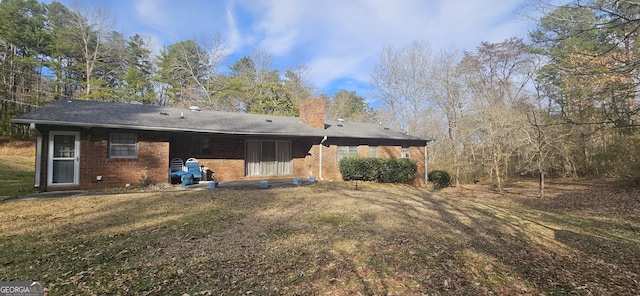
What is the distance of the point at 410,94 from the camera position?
27047mm

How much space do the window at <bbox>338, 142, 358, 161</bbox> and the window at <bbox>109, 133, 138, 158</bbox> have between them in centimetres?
897

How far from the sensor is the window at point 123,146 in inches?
383

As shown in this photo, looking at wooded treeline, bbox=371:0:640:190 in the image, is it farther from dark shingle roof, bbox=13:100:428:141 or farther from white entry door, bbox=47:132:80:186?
white entry door, bbox=47:132:80:186

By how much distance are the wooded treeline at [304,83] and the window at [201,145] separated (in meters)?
12.9

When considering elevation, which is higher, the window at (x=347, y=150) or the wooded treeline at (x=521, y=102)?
the wooded treeline at (x=521, y=102)

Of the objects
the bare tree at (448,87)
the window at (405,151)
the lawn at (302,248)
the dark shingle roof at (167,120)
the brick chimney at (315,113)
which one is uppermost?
the bare tree at (448,87)

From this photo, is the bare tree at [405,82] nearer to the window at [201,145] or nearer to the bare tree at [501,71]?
the bare tree at [501,71]

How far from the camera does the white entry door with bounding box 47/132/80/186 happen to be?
349 inches

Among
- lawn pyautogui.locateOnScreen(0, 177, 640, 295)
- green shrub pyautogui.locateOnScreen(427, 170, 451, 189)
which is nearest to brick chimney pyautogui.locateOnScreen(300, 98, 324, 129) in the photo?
lawn pyautogui.locateOnScreen(0, 177, 640, 295)

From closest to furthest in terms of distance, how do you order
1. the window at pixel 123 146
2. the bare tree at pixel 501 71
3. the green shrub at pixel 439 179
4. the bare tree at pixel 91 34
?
the window at pixel 123 146, the green shrub at pixel 439 179, the bare tree at pixel 501 71, the bare tree at pixel 91 34

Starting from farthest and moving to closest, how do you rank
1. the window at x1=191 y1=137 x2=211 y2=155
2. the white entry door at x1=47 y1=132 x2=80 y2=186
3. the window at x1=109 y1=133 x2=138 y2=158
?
the window at x1=191 y1=137 x2=211 y2=155
the window at x1=109 y1=133 x2=138 y2=158
the white entry door at x1=47 y1=132 x2=80 y2=186

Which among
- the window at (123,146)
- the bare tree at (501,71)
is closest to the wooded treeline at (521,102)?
the bare tree at (501,71)

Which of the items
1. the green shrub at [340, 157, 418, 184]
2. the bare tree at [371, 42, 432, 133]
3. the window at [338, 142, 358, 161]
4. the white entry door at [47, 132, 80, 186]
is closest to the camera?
the white entry door at [47, 132, 80, 186]

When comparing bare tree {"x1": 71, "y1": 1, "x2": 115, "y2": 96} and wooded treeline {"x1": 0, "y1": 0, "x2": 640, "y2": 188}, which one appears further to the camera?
bare tree {"x1": 71, "y1": 1, "x2": 115, "y2": 96}
